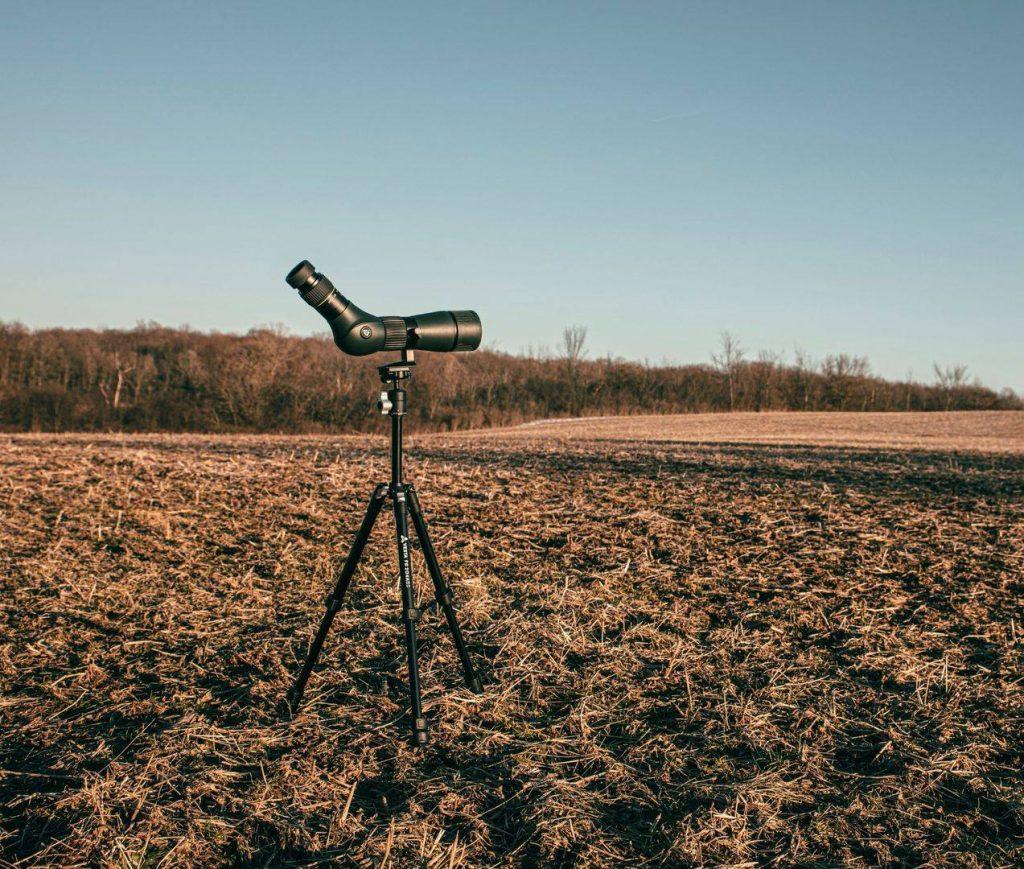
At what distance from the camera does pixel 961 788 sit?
11.8 feet

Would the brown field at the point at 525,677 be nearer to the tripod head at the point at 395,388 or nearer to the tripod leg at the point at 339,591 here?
the tripod leg at the point at 339,591

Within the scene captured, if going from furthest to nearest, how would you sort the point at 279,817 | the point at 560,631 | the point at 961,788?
the point at 560,631 < the point at 961,788 < the point at 279,817

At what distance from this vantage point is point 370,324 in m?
3.86

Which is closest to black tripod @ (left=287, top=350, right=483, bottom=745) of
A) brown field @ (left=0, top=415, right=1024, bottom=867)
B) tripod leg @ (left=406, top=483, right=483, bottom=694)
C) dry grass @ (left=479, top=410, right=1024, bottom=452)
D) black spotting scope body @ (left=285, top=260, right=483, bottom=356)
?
tripod leg @ (left=406, top=483, right=483, bottom=694)

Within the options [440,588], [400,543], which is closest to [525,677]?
[440,588]

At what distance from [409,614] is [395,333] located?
1.44m

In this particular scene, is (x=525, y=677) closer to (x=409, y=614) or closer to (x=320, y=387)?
(x=409, y=614)

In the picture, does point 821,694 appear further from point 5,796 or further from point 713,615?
point 5,796

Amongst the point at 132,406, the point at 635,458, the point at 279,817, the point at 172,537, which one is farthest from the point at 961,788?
the point at 132,406

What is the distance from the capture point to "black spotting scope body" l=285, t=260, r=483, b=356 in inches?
149

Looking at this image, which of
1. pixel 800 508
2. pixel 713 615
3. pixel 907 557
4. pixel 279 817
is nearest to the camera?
pixel 279 817

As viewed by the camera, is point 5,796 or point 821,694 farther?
Result: point 821,694

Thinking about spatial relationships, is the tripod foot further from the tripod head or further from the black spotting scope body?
the black spotting scope body

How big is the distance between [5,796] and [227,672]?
145 cm
